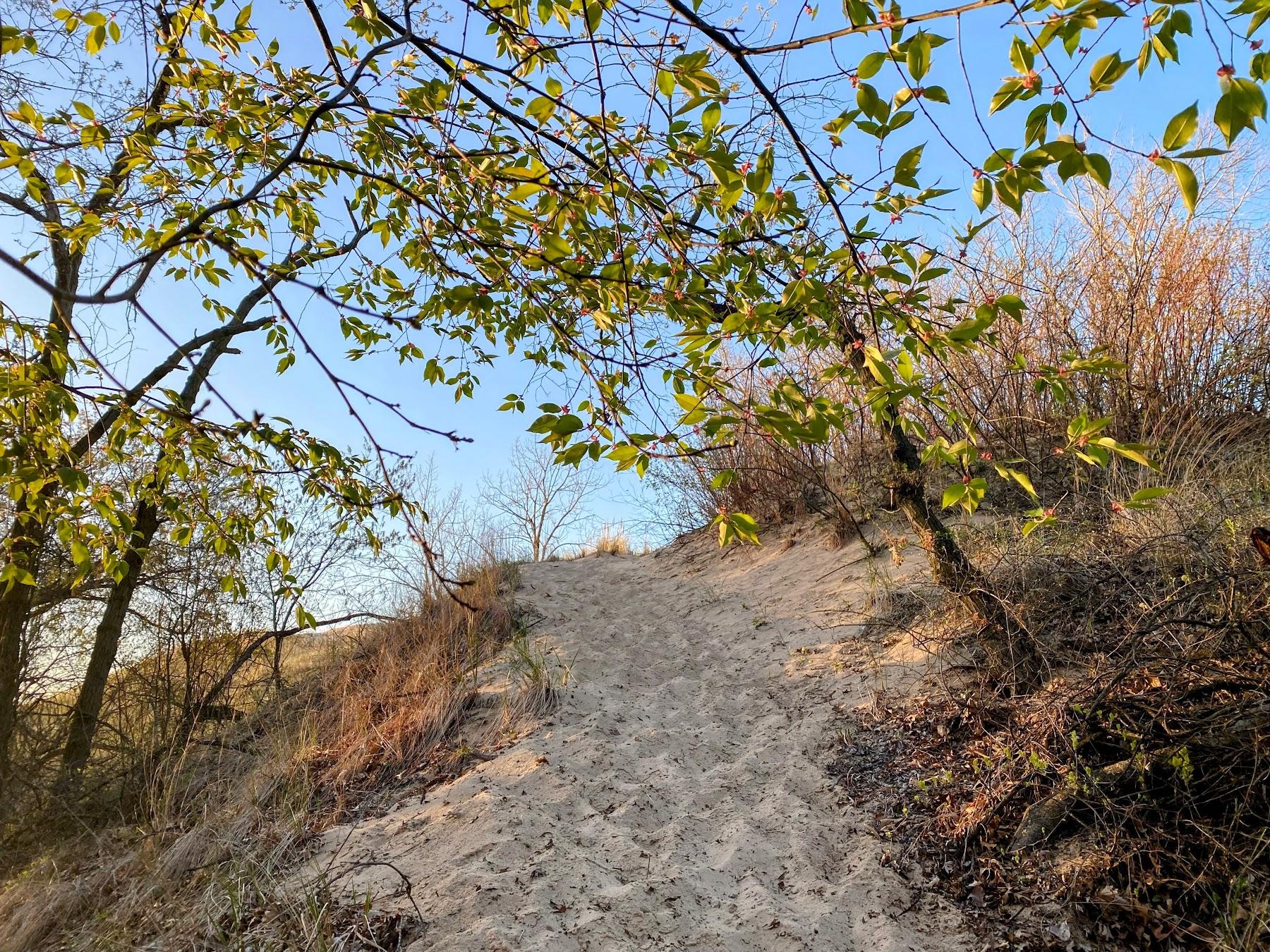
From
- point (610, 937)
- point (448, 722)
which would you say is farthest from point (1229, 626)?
point (448, 722)

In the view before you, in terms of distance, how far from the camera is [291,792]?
11.1 feet

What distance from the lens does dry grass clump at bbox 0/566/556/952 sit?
2.36 metres

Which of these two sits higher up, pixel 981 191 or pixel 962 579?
pixel 981 191

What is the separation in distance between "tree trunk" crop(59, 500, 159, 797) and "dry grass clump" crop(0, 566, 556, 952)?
76 centimetres

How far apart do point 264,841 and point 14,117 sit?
3133 mm

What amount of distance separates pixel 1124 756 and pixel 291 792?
3688 mm

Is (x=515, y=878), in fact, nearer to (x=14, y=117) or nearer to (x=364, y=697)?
(x=364, y=697)

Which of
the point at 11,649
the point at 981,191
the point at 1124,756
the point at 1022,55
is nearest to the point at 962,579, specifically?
the point at 1124,756

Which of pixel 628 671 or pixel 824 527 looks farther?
pixel 824 527

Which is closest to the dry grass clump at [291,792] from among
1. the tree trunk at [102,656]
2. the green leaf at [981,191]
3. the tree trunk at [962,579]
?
the tree trunk at [102,656]

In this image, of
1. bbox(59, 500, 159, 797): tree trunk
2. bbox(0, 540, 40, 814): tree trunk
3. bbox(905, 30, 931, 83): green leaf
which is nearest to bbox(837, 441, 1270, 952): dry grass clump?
bbox(905, 30, 931, 83): green leaf

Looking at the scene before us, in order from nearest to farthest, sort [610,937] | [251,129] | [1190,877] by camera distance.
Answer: [1190,877], [610,937], [251,129]

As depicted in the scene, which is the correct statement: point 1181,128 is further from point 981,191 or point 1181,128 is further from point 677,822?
point 677,822

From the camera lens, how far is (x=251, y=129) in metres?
2.73
